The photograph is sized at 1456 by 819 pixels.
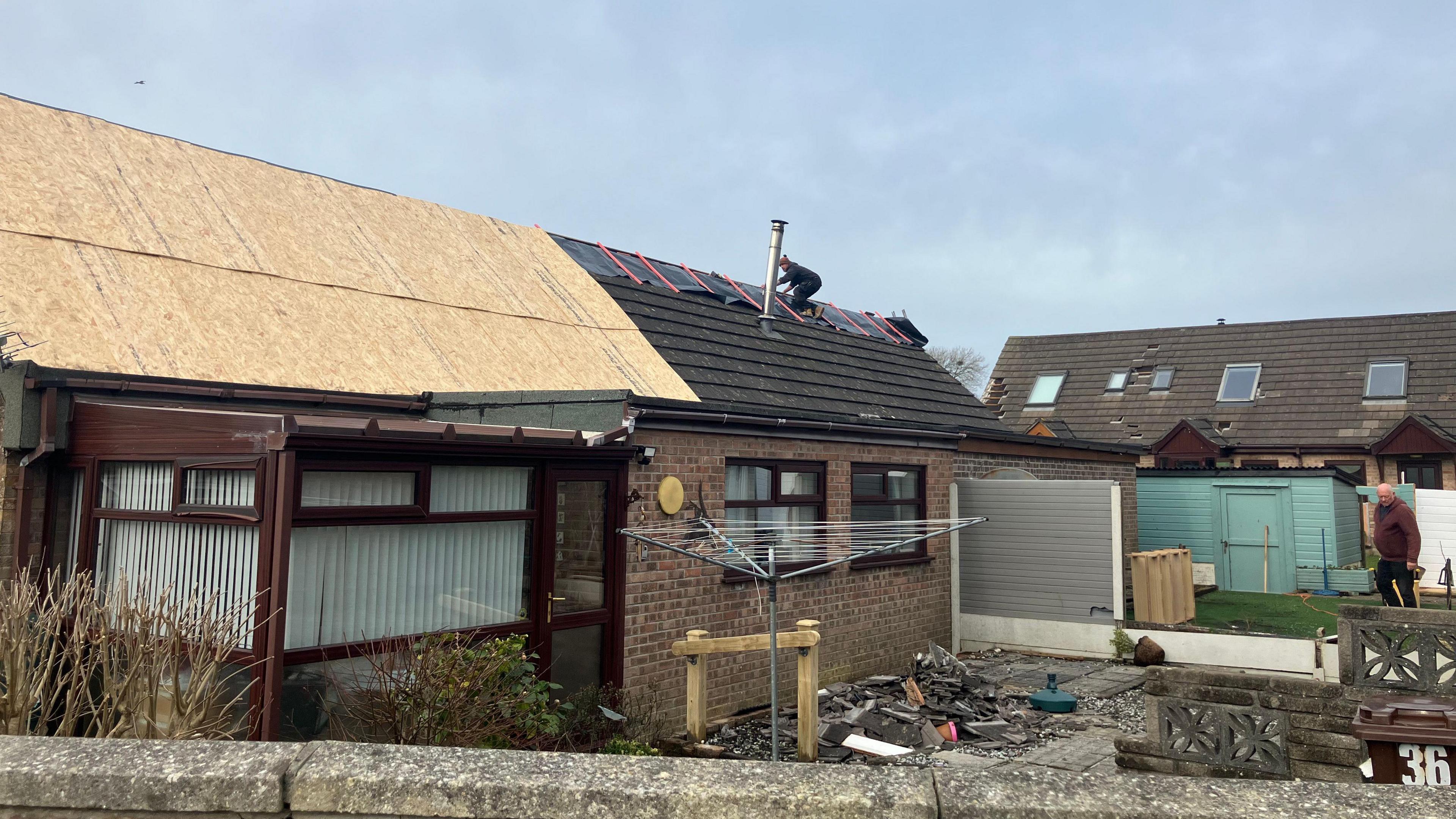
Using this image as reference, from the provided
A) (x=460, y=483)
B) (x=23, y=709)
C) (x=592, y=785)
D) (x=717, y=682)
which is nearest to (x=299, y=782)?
(x=592, y=785)

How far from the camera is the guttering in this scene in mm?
9211

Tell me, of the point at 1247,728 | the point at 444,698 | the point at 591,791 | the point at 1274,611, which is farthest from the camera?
the point at 1274,611

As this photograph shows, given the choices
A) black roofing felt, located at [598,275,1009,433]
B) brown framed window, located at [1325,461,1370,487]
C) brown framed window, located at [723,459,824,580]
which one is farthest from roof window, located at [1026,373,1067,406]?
brown framed window, located at [723,459,824,580]

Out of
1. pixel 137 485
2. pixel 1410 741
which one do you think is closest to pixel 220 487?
pixel 137 485

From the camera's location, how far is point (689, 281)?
51.4 ft

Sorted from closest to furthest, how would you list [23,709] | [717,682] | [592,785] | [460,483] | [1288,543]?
[592,785]
[23,709]
[460,483]
[717,682]
[1288,543]

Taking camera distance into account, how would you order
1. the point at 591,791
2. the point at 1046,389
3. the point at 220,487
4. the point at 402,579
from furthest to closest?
the point at 1046,389, the point at 402,579, the point at 220,487, the point at 591,791

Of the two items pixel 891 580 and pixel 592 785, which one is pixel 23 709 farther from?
pixel 891 580

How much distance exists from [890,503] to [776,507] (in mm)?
2293

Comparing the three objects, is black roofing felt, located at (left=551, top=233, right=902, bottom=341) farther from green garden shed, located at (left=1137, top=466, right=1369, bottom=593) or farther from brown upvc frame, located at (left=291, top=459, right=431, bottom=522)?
brown upvc frame, located at (left=291, top=459, right=431, bottom=522)

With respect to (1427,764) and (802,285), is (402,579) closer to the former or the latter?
(1427,764)

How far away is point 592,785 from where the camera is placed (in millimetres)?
2559

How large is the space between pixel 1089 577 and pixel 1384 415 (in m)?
15.2

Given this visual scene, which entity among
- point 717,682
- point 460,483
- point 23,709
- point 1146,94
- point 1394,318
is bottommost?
point 717,682
